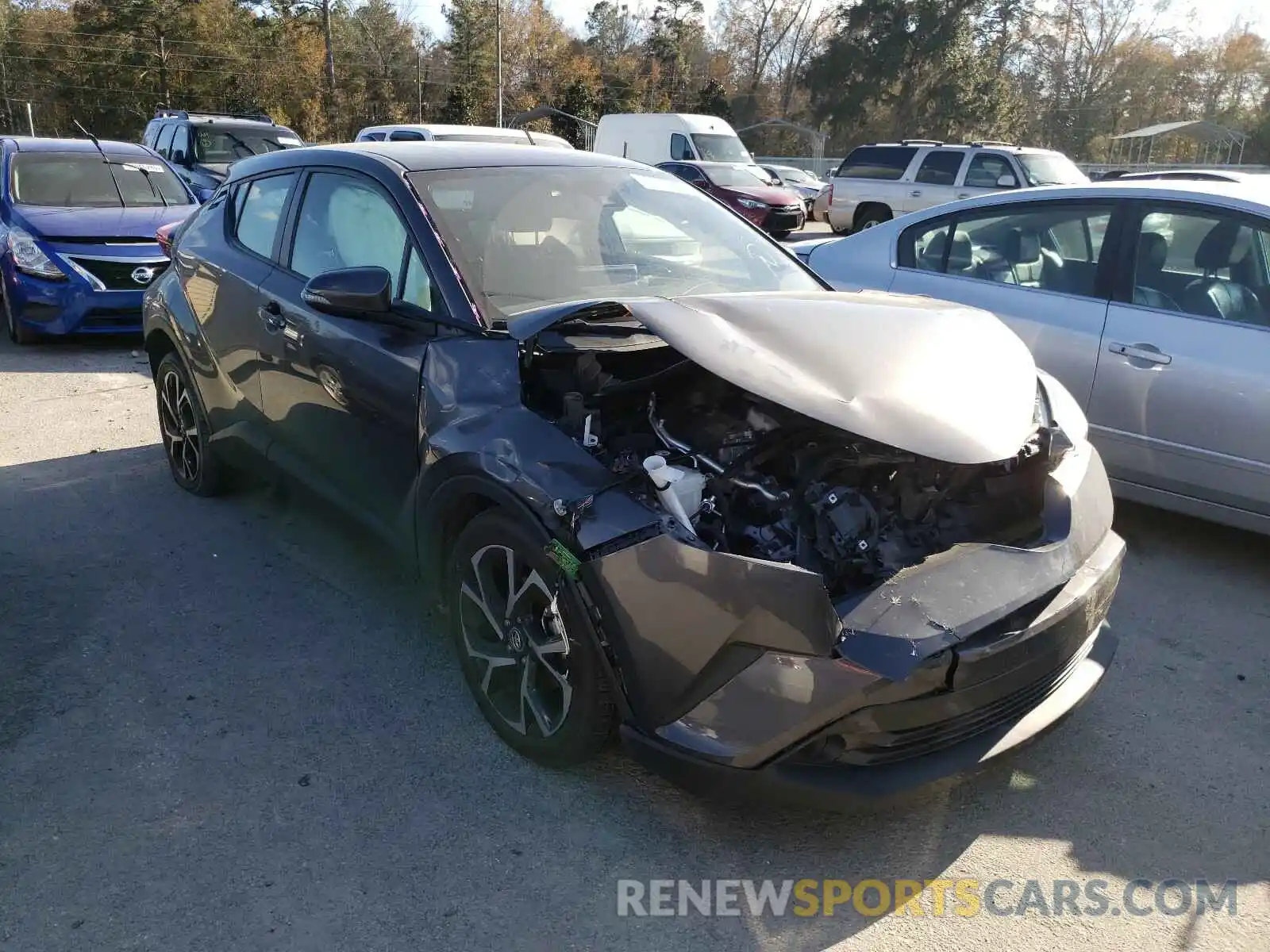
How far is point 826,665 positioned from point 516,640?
1.04 m

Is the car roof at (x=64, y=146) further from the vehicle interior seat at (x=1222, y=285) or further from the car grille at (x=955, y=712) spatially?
the car grille at (x=955, y=712)

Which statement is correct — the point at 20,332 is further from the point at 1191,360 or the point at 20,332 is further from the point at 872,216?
the point at 872,216

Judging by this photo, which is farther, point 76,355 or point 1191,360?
point 76,355

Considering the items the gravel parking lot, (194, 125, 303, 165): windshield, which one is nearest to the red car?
(194, 125, 303, 165): windshield

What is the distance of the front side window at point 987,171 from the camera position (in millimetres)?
16438

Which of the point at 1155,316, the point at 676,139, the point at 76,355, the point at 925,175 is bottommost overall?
the point at 76,355

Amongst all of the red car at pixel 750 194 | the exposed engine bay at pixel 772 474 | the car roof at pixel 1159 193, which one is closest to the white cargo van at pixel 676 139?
the red car at pixel 750 194

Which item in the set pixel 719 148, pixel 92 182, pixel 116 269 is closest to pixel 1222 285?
pixel 116 269

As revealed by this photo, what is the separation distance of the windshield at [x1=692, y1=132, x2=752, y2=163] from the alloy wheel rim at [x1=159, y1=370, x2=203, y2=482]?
17412 millimetres

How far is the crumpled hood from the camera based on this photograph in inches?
103

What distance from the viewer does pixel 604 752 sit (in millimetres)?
3033

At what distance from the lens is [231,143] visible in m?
14.2

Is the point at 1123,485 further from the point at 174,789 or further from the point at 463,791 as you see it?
the point at 174,789

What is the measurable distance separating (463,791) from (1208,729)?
241 centimetres
